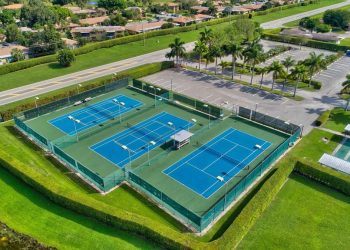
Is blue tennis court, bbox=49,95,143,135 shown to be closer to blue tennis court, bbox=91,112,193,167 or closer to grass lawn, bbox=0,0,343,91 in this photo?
blue tennis court, bbox=91,112,193,167

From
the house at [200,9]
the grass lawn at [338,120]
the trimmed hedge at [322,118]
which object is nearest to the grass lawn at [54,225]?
the trimmed hedge at [322,118]

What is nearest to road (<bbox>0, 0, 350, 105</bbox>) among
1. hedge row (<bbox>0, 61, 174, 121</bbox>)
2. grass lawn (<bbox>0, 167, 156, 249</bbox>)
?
hedge row (<bbox>0, 61, 174, 121</bbox>)

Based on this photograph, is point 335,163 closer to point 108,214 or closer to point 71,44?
point 108,214

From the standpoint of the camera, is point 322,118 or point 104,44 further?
point 104,44

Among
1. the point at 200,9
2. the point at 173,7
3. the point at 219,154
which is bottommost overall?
the point at 219,154

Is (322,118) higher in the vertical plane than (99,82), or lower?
lower

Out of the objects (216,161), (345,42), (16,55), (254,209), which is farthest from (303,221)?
(345,42)

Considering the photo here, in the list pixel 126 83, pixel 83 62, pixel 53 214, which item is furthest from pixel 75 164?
pixel 83 62
